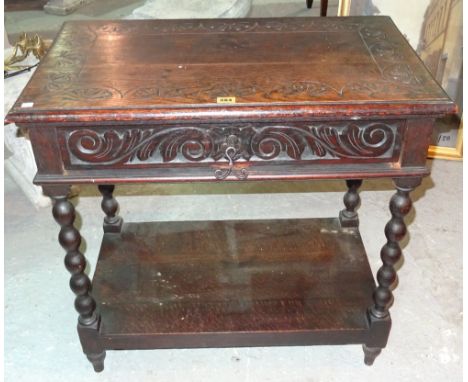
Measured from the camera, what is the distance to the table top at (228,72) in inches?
53.6

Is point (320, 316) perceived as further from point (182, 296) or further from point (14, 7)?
point (14, 7)

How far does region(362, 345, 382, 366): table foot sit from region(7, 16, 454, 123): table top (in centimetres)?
80

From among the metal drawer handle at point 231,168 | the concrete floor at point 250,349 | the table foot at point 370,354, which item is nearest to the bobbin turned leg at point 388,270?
the table foot at point 370,354

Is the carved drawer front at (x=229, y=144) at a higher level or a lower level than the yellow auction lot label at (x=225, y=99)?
lower

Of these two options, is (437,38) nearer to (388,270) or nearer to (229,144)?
(388,270)

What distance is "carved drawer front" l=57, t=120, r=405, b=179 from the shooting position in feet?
4.60

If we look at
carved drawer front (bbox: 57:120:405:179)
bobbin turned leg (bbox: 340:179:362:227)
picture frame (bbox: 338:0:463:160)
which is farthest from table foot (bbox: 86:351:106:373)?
picture frame (bbox: 338:0:463:160)

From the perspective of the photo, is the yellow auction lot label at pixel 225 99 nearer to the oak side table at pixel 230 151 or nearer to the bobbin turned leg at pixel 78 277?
the oak side table at pixel 230 151

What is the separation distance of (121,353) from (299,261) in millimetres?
665

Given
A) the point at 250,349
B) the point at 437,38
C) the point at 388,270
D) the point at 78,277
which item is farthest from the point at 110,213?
the point at 437,38

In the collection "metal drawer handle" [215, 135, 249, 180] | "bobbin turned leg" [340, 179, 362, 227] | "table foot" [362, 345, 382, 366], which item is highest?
"metal drawer handle" [215, 135, 249, 180]

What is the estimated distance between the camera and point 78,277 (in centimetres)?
166

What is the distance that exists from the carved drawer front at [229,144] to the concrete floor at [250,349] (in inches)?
28.7

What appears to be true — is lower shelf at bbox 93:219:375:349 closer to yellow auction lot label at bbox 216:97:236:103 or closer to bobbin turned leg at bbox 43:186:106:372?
bobbin turned leg at bbox 43:186:106:372
